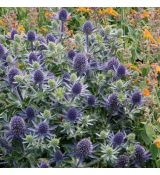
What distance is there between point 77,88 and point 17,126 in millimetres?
307

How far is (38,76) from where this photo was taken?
84.4 inches

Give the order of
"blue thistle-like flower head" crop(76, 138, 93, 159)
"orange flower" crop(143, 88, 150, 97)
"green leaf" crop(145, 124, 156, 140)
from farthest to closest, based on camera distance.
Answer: "orange flower" crop(143, 88, 150, 97) < "green leaf" crop(145, 124, 156, 140) < "blue thistle-like flower head" crop(76, 138, 93, 159)

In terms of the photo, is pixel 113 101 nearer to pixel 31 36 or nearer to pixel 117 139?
pixel 117 139

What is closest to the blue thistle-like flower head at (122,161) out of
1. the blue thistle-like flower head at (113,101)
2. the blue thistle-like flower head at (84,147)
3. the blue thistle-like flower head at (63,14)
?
the blue thistle-like flower head at (84,147)

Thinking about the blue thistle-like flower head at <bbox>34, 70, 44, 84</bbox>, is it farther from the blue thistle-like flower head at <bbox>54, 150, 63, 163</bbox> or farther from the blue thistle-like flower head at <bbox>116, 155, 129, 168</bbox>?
the blue thistle-like flower head at <bbox>116, 155, 129, 168</bbox>

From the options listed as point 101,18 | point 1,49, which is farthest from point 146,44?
point 1,49

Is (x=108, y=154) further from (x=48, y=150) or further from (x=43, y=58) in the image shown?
(x=43, y=58)

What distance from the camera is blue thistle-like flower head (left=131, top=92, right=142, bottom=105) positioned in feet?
7.23

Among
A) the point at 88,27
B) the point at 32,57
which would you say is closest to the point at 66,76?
the point at 32,57

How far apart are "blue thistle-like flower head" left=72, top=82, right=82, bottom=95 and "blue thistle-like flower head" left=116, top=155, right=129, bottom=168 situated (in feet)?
1.11

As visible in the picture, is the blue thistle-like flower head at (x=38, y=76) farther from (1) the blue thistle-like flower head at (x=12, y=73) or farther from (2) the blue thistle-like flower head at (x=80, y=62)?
(2) the blue thistle-like flower head at (x=80, y=62)

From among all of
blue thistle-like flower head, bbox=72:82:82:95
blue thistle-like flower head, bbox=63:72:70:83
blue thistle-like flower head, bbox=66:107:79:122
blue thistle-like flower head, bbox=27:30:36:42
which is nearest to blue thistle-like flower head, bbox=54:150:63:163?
blue thistle-like flower head, bbox=66:107:79:122

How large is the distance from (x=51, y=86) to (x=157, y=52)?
2.88 ft

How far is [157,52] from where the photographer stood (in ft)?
9.13
